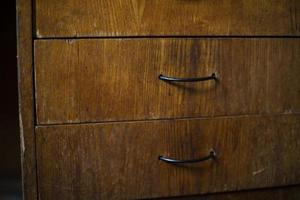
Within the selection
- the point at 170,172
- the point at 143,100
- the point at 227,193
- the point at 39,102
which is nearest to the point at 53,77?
the point at 39,102

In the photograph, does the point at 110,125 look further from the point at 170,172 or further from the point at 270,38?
the point at 270,38

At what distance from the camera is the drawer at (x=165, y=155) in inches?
24.0

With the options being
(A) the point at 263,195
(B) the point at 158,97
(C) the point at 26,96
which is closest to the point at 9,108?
(C) the point at 26,96

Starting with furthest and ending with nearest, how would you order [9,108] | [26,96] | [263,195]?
[9,108]
[263,195]
[26,96]

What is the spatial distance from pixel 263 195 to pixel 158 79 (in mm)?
336

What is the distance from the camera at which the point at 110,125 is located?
24.3 inches

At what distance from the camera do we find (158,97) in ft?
2.07

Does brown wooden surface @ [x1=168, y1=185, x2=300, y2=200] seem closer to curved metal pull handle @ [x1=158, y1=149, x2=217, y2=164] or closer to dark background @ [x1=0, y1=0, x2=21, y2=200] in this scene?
curved metal pull handle @ [x1=158, y1=149, x2=217, y2=164]

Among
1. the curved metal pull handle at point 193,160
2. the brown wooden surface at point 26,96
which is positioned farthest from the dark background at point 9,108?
the curved metal pull handle at point 193,160

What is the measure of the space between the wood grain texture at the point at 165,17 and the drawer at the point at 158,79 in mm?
19

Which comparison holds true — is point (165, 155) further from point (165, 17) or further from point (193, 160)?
point (165, 17)

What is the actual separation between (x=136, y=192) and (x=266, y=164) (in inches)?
10.8

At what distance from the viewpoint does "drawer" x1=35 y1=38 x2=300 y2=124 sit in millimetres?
596

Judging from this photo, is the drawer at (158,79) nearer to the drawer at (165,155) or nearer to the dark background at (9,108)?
the drawer at (165,155)
